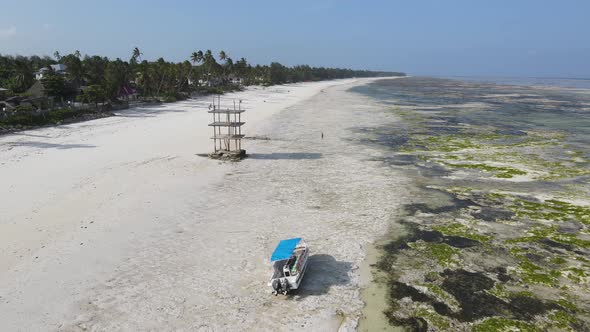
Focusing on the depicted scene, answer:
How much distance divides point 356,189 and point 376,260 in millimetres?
9523

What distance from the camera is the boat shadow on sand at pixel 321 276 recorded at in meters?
14.4

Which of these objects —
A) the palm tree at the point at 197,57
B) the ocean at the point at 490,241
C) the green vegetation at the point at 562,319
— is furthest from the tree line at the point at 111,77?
the green vegetation at the point at 562,319

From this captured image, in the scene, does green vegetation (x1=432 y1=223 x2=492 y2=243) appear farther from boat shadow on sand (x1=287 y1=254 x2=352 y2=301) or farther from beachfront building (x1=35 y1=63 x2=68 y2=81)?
beachfront building (x1=35 y1=63 x2=68 y2=81)

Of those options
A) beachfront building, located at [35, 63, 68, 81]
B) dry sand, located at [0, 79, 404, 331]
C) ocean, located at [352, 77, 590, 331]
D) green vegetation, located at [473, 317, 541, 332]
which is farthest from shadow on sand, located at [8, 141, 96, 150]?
beachfront building, located at [35, 63, 68, 81]

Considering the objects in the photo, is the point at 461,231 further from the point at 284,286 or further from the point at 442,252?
the point at 284,286

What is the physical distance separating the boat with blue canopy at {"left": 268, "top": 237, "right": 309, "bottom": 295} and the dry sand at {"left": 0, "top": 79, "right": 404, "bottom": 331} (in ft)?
1.55

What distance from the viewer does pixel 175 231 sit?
18891 mm

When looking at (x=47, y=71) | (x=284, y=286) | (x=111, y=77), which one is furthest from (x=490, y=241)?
(x=47, y=71)

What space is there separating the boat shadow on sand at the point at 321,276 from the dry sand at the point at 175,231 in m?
0.07

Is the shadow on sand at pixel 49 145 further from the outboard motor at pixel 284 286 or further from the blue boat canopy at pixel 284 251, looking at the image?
the outboard motor at pixel 284 286

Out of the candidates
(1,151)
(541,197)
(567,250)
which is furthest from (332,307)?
(1,151)

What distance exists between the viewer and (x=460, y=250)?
698 inches

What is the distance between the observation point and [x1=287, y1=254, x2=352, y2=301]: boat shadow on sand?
47.2 ft

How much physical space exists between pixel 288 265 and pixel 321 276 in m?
1.51
